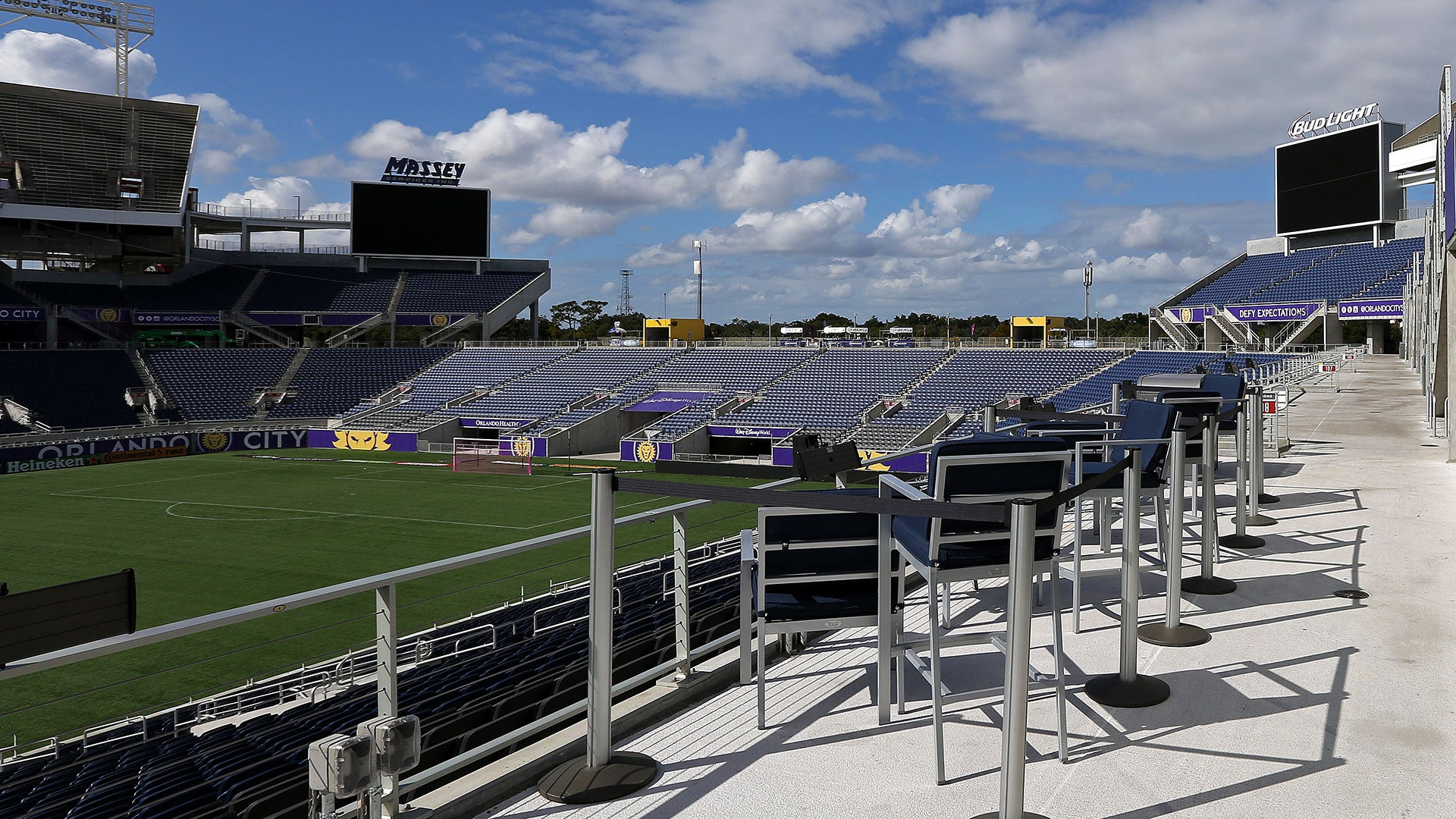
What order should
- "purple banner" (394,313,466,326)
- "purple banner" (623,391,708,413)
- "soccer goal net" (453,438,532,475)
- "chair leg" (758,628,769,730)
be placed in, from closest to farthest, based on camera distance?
"chair leg" (758,628,769,730) < "soccer goal net" (453,438,532,475) < "purple banner" (623,391,708,413) < "purple banner" (394,313,466,326)

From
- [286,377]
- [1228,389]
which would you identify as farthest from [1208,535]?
[286,377]

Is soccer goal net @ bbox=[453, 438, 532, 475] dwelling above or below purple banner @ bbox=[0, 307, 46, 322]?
below

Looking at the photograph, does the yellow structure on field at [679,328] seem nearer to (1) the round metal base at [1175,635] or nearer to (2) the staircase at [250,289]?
(2) the staircase at [250,289]

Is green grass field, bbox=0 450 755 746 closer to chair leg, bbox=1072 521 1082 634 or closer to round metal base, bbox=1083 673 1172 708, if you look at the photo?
chair leg, bbox=1072 521 1082 634

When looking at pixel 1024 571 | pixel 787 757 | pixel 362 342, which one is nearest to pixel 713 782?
pixel 787 757

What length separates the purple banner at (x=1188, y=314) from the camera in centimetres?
5588

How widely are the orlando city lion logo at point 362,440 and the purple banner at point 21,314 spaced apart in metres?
19.9

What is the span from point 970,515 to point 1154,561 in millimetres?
4945

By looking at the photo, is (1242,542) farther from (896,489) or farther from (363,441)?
(363,441)

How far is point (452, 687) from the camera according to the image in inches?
293

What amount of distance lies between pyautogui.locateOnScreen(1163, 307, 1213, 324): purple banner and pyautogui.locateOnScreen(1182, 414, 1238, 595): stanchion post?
181ft

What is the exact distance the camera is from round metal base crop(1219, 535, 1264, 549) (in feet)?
25.6

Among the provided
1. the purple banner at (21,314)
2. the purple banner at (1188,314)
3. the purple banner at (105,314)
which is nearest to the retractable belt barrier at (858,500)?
the purple banner at (1188,314)

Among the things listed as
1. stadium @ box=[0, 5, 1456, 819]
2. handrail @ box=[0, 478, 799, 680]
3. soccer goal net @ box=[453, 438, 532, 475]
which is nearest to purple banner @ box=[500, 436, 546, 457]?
soccer goal net @ box=[453, 438, 532, 475]
